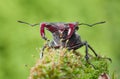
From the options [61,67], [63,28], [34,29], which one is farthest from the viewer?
[34,29]

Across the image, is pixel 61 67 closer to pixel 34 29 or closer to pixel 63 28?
pixel 63 28

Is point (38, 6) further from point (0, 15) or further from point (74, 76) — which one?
point (74, 76)

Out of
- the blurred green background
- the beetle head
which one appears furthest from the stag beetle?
the blurred green background

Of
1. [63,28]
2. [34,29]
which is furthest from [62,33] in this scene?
[34,29]

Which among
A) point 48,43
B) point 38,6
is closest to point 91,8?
point 38,6

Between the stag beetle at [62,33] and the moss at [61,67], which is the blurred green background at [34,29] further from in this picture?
the moss at [61,67]

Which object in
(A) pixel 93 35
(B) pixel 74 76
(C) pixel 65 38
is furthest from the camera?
(A) pixel 93 35
